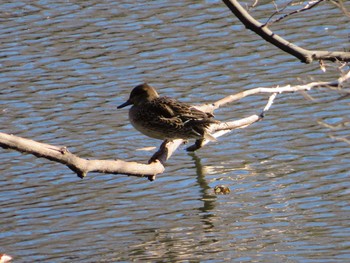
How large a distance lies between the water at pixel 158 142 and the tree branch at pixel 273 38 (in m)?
0.45

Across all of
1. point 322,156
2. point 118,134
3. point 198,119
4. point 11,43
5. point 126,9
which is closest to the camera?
point 198,119

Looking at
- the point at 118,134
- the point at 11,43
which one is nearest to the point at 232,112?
the point at 118,134

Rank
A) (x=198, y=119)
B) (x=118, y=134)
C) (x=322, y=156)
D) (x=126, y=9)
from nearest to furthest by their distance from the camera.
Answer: (x=198, y=119) < (x=322, y=156) < (x=118, y=134) < (x=126, y=9)

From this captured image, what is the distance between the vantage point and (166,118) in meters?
8.82

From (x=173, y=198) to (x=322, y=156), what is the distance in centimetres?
175

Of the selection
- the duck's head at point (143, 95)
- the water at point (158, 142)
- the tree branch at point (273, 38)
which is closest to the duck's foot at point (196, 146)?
the water at point (158, 142)

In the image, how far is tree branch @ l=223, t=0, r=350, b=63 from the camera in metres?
5.07

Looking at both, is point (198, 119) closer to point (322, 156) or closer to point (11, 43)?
point (322, 156)

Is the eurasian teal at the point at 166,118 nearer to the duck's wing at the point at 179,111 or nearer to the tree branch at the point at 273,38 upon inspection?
the duck's wing at the point at 179,111

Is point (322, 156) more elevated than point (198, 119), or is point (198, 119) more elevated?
point (198, 119)

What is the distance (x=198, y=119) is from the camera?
27.8 feet

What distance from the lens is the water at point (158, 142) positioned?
8680 mm

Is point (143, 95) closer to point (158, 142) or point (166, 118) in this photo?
point (166, 118)

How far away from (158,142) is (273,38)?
20.6ft
